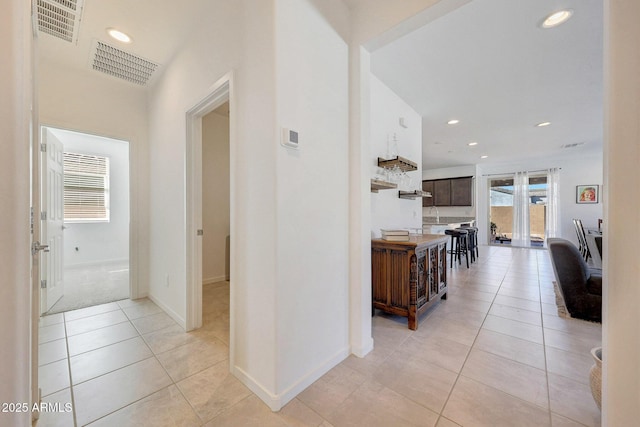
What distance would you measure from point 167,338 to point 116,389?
62 cm

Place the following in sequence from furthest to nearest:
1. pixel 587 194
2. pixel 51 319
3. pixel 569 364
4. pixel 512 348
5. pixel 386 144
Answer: pixel 587 194, pixel 386 144, pixel 51 319, pixel 512 348, pixel 569 364

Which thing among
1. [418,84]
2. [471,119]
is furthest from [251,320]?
[471,119]

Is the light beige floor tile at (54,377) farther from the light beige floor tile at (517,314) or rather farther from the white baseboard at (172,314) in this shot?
the light beige floor tile at (517,314)

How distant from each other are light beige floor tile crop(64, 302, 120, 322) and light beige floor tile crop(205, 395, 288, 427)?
235 centimetres

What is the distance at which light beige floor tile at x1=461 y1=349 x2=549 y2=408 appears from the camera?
1440mm

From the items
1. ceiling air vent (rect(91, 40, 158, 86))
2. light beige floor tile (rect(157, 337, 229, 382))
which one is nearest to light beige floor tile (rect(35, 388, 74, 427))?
light beige floor tile (rect(157, 337, 229, 382))

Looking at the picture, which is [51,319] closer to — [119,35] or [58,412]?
[58,412]

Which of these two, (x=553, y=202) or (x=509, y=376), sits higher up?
(x=553, y=202)

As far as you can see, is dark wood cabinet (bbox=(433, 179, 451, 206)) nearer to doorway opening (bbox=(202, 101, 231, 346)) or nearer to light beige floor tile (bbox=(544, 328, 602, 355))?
light beige floor tile (bbox=(544, 328, 602, 355))

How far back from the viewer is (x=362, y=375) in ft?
5.31

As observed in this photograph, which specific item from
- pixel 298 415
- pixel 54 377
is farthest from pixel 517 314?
pixel 54 377

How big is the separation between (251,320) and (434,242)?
200cm

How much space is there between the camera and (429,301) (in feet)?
8.16

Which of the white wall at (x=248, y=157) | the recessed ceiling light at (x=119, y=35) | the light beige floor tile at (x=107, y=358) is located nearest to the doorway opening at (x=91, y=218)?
the light beige floor tile at (x=107, y=358)
